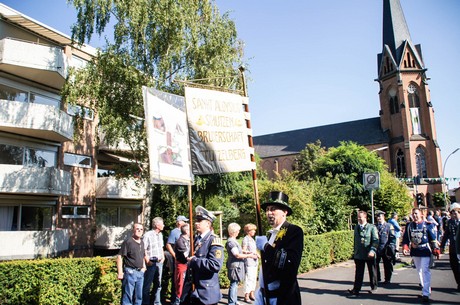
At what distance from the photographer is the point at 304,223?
55.1 ft

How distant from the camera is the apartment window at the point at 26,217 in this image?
57.5 feet

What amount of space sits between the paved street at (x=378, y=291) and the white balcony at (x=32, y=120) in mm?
12598

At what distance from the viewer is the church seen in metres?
57.5

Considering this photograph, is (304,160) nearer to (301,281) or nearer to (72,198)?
(72,198)

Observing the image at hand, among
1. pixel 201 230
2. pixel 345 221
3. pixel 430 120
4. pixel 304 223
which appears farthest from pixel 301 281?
pixel 430 120

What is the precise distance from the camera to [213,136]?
5.89m

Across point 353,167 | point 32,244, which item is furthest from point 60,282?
point 353,167

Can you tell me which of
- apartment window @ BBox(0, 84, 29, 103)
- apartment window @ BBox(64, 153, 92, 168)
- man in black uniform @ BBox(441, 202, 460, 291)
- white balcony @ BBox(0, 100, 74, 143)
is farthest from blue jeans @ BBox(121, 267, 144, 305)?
apartment window @ BBox(64, 153, 92, 168)

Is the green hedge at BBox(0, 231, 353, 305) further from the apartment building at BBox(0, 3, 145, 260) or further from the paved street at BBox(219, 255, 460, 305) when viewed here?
the apartment building at BBox(0, 3, 145, 260)

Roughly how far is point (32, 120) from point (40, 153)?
9.22 feet

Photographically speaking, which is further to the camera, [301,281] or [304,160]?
[304,160]

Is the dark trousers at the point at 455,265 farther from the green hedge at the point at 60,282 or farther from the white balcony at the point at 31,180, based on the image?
the white balcony at the point at 31,180

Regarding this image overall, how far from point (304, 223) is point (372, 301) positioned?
27.8 ft

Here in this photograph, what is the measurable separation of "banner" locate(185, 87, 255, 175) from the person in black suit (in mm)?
1546
